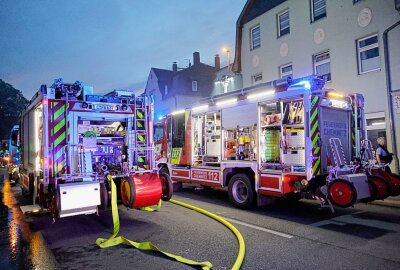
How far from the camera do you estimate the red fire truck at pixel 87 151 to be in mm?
6166

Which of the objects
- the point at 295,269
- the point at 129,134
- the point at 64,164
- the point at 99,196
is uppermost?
the point at 129,134

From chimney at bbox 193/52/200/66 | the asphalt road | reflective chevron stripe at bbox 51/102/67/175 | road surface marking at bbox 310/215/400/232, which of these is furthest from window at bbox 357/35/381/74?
chimney at bbox 193/52/200/66

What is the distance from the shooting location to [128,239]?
5.70 m

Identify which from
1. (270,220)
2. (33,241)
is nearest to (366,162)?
(270,220)

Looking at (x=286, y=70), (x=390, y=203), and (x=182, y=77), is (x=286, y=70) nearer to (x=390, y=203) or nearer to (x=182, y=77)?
(x=390, y=203)

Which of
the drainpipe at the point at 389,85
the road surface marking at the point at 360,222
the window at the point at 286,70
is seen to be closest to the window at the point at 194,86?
the window at the point at 286,70

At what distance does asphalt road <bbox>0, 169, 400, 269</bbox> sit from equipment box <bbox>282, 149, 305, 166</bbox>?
3.93 ft

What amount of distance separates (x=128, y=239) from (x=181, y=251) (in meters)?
1.19

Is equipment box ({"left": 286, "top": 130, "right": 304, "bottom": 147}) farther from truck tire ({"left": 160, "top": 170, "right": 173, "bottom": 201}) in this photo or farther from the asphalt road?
truck tire ({"left": 160, "top": 170, "right": 173, "bottom": 201})

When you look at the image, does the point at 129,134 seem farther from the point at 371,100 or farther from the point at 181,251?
the point at 371,100

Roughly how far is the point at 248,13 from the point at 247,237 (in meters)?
16.0

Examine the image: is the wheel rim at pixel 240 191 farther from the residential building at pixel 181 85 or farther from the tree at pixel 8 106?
the tree at pixel 8 106

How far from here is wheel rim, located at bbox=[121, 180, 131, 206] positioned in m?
6.30

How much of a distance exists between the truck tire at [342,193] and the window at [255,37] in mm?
13109
